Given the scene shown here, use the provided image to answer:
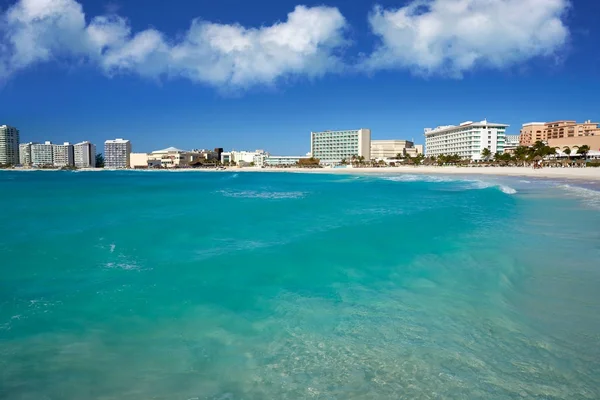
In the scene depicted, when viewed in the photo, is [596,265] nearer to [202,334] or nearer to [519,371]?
[519,371]

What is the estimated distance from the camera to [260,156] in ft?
624

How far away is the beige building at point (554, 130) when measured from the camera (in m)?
133

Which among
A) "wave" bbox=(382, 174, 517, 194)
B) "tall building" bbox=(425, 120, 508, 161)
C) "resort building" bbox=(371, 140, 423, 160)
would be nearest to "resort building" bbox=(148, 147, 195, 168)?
"resort building" bbox=(371, 140, 423, 160)

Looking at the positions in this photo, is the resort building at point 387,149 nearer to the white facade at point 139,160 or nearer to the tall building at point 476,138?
the tall building at point 476,138

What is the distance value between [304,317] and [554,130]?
171m

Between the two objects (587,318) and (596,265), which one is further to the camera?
(596,265)

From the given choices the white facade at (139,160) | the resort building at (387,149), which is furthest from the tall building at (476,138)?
the white facade at (139,160)

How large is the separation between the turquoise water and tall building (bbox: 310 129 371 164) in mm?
168083

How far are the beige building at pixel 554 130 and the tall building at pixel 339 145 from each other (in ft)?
212

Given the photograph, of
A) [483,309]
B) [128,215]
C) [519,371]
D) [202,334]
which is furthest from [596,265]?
[128,215]

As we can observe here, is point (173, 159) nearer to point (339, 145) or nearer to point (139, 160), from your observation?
point (139, 160)

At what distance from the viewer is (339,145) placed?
607 ft

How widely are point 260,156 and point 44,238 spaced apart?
585 feet

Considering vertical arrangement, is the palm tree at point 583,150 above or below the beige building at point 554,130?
below
